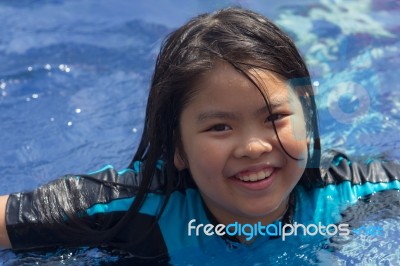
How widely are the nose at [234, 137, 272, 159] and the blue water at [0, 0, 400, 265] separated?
19.1 inches

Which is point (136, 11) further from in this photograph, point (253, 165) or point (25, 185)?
point (253, 165)

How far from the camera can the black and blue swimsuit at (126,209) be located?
6.29 feet

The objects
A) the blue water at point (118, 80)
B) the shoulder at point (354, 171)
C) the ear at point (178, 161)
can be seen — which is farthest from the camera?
the blue water at point (118, 80)

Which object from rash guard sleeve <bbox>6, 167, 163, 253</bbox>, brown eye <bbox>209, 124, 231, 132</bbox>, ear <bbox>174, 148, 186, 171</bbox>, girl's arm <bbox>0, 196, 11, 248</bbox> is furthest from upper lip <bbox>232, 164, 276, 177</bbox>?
girl's arm <bbox>0, 196, 11, 248</bbox>

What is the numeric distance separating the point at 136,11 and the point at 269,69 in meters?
2.39

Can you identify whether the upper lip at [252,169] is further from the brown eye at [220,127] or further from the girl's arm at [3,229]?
the girl's arm at [3,229]

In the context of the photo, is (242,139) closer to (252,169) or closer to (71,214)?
(252,169)

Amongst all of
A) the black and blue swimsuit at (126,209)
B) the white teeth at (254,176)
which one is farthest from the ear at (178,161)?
the white teeth at (254,176)

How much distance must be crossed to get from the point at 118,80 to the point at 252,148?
1.78 meters

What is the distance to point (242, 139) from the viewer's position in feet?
5.40

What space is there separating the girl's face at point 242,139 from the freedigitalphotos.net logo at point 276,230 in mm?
167

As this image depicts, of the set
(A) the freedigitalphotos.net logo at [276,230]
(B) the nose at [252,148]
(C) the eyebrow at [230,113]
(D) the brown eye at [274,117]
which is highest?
(C) the eyebrow at [230,113]

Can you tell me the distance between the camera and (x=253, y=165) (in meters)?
1.70

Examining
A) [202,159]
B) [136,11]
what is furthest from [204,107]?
[136,11]
